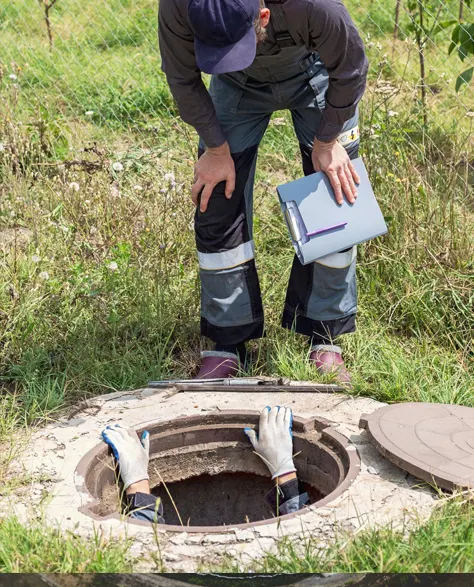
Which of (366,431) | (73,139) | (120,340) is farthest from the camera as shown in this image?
(73,139)

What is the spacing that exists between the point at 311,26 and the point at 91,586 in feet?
6.47

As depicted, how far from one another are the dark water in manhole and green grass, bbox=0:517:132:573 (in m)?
1.05

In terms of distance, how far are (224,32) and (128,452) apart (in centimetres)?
154

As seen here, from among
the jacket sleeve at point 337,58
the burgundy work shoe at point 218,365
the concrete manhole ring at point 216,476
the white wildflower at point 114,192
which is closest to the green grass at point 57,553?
the concrete manhole ring at point 216,476

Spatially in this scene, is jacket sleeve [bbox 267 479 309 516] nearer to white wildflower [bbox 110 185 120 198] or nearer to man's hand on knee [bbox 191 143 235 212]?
man's hand on knee [bbox 191 143 235 212]

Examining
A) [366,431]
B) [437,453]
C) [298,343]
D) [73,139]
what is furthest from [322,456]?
[73,139]

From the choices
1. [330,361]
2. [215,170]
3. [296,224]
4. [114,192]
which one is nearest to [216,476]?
[330,361]

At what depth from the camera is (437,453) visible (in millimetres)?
2928

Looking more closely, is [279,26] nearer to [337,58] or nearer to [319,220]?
[337,58]

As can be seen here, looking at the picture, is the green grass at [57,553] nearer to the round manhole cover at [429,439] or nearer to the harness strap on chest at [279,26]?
the round manhole cover at [429,439]

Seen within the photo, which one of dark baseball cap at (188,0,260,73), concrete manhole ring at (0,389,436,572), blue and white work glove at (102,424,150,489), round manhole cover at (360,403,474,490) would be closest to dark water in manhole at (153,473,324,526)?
concrete manhole ring at (0,389,436,572)

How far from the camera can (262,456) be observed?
11.1 ft

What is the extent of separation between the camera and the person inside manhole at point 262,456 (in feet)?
10.6

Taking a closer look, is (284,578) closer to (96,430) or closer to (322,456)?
(322,456)
